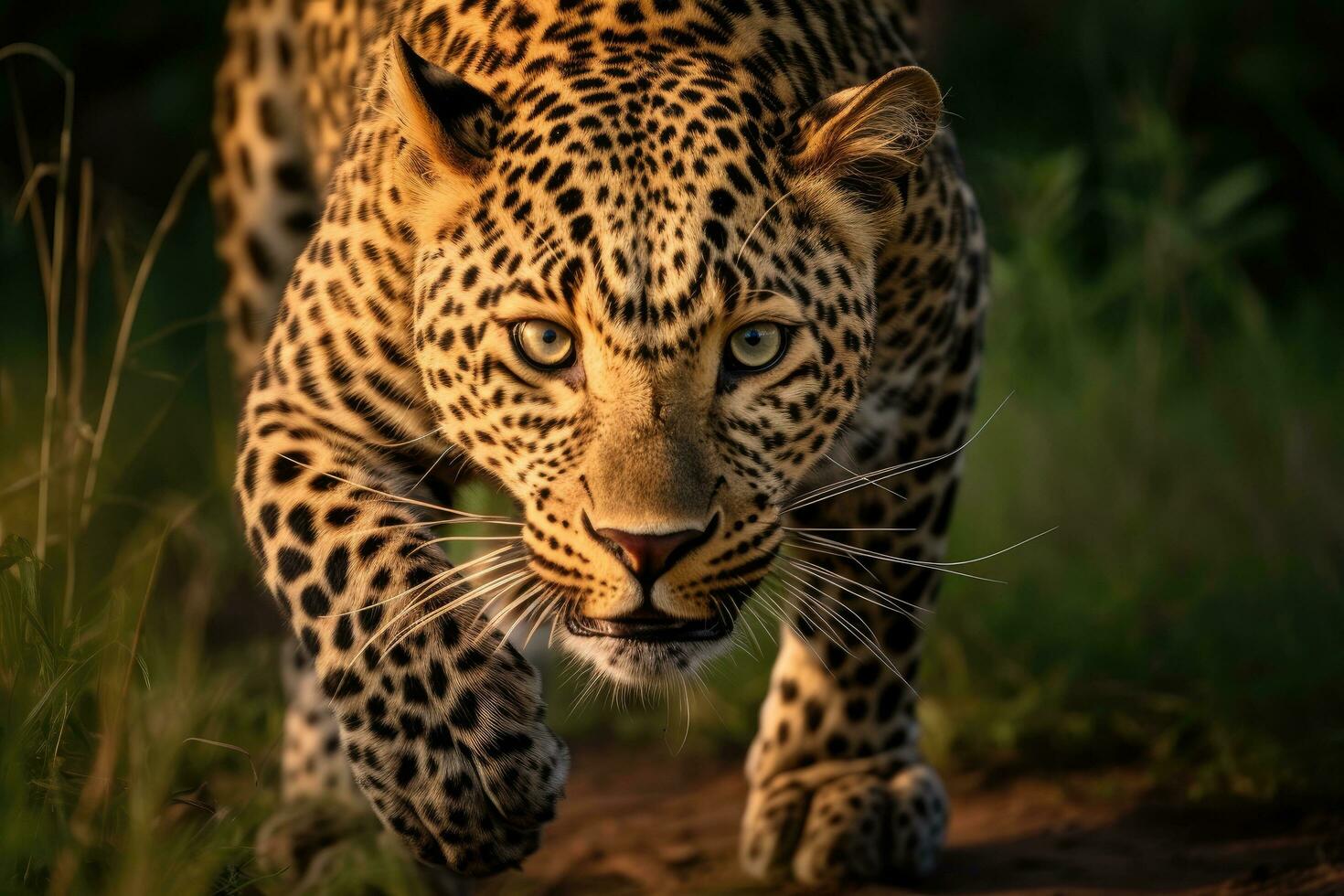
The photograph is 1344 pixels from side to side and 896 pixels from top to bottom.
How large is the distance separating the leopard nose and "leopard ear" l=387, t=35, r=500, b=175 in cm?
91

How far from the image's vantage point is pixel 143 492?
6.73 metres

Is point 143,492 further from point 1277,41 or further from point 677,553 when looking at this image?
point 1277,41

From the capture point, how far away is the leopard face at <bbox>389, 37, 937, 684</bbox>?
3258mm

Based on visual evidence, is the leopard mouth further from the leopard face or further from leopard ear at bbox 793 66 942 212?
leopard ear at bbox 793 66 942 212

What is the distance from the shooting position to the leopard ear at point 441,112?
11.4 ft

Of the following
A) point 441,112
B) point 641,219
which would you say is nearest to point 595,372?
point 641,219

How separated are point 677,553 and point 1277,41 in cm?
798

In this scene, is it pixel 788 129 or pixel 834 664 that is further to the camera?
pixel 834 664

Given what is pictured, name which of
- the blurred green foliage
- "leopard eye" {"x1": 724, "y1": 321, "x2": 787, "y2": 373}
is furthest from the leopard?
the blurred green foliage

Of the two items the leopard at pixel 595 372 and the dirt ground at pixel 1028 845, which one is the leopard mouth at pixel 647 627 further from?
the dirt ground at pixel 1028 845

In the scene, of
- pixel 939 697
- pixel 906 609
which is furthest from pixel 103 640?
pixel 939 697

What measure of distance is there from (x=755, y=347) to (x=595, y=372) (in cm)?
35

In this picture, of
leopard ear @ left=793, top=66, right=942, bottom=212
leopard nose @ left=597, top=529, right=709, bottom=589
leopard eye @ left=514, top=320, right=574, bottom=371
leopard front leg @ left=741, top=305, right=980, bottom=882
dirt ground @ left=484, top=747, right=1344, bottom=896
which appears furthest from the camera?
leopard front leg @ left=741, top=305, right=980, bottom=882

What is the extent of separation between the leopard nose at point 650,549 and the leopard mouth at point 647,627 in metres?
0.09
